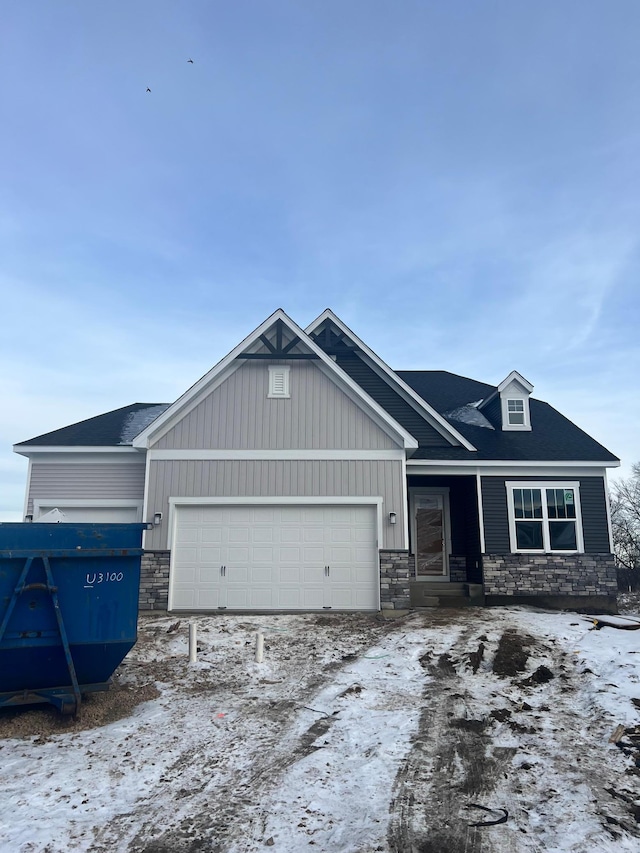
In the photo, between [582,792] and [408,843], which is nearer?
[408,843]

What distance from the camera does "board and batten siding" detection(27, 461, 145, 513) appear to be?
554 inches

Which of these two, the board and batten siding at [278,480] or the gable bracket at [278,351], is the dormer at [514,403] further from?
the gable bracket at [278,351]

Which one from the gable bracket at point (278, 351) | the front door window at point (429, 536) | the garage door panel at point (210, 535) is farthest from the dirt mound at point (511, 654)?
the gable bracket at point (278, 351)

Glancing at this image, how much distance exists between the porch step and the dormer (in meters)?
4.55

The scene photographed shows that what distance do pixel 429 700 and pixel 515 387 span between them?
35.9ft

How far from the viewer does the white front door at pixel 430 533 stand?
1605cm

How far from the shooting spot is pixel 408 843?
13.4 ft

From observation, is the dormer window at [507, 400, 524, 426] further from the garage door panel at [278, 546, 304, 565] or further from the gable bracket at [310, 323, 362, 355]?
the garage door panel at [278, 546, 304, 565]

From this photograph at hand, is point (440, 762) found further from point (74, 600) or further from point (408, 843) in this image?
point (74, 600)

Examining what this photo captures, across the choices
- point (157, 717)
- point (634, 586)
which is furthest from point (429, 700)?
point (634, 586)

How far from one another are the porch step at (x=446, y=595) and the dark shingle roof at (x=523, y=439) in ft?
10.6

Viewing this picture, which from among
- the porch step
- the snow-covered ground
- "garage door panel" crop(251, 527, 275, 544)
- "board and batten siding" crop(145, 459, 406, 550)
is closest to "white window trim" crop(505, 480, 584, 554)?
the porch step

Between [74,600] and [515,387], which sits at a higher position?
[515,387]

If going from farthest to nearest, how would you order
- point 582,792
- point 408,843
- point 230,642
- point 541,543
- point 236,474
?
point 541,543 → point 236,474 → point 230,642 → point 582,792 → point 408,843
